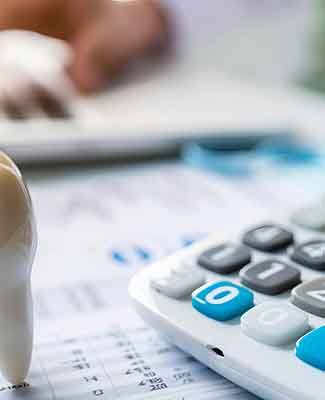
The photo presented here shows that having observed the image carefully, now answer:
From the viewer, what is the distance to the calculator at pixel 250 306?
0.67ft

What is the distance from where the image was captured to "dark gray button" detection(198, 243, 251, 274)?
0.25m

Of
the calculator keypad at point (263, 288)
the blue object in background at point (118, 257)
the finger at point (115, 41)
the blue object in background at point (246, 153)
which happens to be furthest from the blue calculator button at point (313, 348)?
the finger at point (115, 41)

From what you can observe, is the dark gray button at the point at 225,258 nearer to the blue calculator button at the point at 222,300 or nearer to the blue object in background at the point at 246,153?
the blue calculator button at the point at 222,300

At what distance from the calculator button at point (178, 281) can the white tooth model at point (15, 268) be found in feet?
0.18

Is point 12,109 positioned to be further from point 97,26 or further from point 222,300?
point 222,300

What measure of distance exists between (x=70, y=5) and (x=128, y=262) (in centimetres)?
34

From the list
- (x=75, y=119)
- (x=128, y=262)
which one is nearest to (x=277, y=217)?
(x=128, y=262)

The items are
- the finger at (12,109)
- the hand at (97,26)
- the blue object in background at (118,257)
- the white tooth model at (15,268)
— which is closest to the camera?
the white tooth model at (15,268)

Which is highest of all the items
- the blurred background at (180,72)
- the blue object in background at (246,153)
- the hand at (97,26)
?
the hand at (97,26)

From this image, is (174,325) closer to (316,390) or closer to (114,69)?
(316,390)

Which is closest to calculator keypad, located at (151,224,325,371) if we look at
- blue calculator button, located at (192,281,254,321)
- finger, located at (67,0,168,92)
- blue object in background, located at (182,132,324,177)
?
blue calculator button, located at (192,281,254,321)

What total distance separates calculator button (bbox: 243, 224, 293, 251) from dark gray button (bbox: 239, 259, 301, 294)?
2 cm

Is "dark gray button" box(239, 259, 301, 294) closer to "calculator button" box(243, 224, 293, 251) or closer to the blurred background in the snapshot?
"calculator button" box(243, 224, 293, 251)

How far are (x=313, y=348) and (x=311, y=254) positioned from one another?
0.06m
